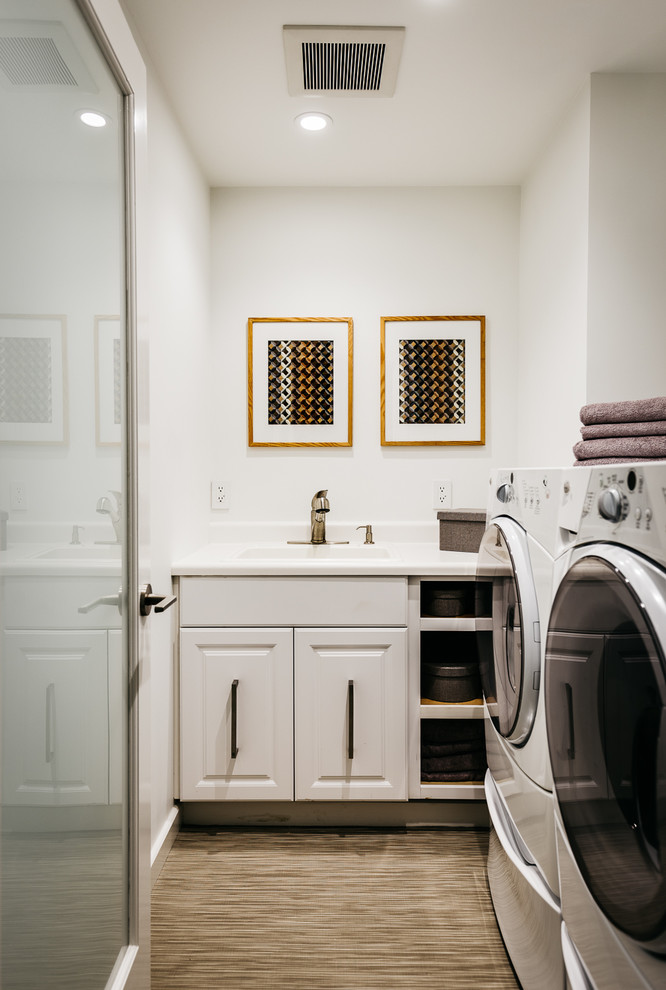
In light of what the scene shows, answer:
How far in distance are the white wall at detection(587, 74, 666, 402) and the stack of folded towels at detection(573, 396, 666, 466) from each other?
55 centimetres

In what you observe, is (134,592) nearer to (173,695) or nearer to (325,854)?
(173,695)

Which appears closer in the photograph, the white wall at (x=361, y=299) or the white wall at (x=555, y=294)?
the white wall at (x=555, y=294)

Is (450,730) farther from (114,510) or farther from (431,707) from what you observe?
(114,510)

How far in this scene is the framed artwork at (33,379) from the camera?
79 centimetres

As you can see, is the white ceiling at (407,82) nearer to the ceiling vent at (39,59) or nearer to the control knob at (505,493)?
the ceiling vent at (39,59)

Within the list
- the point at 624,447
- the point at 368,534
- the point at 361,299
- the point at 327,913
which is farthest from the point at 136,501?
the point at 361,299

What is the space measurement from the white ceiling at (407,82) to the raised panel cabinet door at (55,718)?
160 centimetres

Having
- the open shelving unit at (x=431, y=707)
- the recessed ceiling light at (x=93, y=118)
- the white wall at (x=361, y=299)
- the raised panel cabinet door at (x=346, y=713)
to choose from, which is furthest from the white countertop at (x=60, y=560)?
the white wall at (x=361, y=299)

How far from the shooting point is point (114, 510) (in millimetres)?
1139

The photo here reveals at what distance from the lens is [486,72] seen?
74.0 inches

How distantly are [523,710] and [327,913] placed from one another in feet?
2.95

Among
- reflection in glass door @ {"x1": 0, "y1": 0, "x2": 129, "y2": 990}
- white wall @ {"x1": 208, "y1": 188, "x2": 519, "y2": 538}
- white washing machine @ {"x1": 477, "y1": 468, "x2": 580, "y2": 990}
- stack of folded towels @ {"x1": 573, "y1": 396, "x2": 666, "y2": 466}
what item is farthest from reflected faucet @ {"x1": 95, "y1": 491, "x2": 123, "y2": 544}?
white wall @ {"x1": 208, "y1": 188, "x2": 519, "y2": 538}

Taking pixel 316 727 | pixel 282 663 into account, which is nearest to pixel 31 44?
pixel 282 663

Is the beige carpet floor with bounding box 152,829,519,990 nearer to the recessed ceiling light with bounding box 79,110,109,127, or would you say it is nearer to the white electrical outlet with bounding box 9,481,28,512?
the white electrical outlet with bounding box 9,481,28,512
